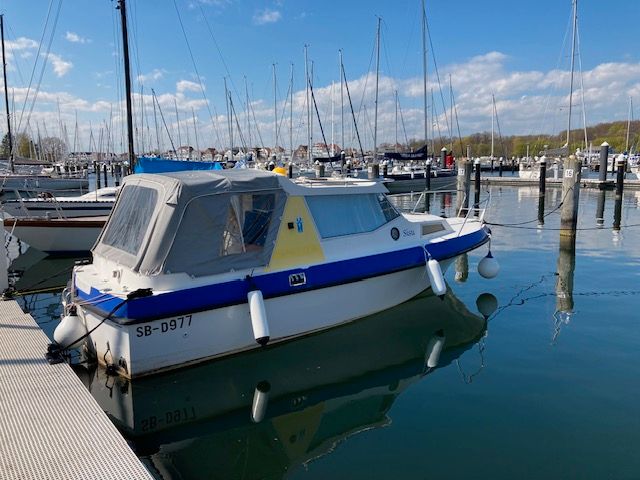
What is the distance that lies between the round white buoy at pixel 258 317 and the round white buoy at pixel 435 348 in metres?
2.34

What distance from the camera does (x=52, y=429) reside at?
14.6 ft

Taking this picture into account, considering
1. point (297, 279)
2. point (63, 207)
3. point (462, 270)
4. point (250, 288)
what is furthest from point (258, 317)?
point (63, 207)

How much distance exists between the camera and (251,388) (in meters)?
6.32

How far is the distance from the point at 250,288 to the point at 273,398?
4.45 ft

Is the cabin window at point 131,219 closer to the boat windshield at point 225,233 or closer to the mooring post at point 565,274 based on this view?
the boat windshield at point 225,233

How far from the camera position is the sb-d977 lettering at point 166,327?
5988 millimetres

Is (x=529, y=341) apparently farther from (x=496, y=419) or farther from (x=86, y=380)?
(x=86, y=380)

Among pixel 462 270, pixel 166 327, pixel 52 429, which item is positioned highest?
pixel 166 327

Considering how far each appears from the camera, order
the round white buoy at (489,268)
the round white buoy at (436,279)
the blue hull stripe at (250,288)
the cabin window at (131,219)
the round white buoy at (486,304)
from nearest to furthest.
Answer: the blue hull stripe at (250,288), the cabin window at (131,219), the round white buoy at (436,279), the round white buoy at (486,304), the round white buoy at (489,268)

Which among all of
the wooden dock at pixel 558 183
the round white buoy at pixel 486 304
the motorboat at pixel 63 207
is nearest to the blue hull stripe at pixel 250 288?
the round white buoy at pixel 486 304

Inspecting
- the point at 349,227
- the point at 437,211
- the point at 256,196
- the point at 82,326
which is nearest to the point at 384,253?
the point at 349,227

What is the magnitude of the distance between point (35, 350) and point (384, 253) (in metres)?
4.93

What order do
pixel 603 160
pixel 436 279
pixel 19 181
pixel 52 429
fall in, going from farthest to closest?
pixel 603 160, pixel 19 181, pixel 436 279, pixel 52 429

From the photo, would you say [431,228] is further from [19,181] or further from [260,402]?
[19,181]
